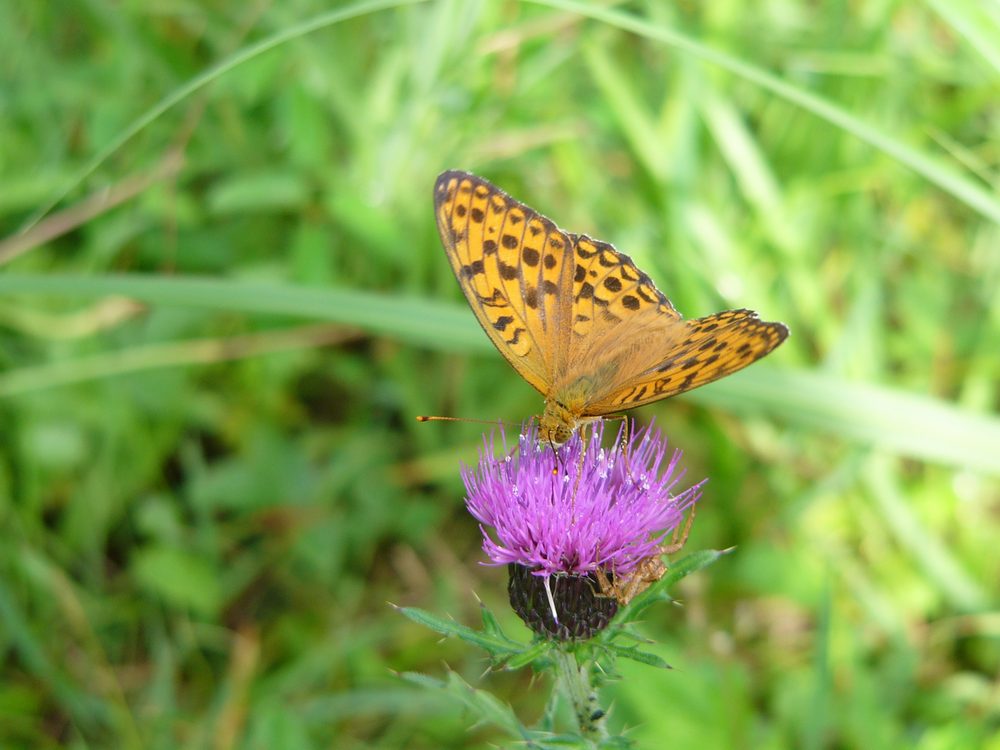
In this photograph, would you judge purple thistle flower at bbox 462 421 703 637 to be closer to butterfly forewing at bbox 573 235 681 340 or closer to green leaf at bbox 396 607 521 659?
green leaf at bbox 396 607 521 659

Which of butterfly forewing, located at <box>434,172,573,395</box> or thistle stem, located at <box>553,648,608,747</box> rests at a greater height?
butterfly forewing, located at <box>434,172,573,395</box>

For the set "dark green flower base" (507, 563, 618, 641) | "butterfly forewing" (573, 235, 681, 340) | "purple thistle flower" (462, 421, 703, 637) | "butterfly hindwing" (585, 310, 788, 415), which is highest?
"butterfly forewing" (573, 235, 681, 340)

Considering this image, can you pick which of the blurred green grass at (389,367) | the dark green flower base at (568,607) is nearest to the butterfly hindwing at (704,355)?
the dark green flower base at (568,607)

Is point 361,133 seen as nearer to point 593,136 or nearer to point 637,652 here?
point 593,136

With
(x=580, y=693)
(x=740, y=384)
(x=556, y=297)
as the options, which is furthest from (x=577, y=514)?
(x=740, y=384)

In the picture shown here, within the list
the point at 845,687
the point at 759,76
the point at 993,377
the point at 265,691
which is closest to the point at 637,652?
the point at 759,76

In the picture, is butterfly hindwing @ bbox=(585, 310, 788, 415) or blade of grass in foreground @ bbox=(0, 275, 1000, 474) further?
blade of grass in foreground @ bbox=(0, 275, 1000, 474)

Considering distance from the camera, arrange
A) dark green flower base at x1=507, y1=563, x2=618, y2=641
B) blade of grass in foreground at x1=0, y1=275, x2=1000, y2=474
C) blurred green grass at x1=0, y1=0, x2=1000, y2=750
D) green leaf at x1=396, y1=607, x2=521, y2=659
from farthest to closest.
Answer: blurred green grass at x1=0, y1=0, x2=1000, y2=750
blade of grass in foreground at x1=0, y1=275, x2=1000, y2=474
dark green flower base at x1=507, y1=563, x2=618, y2=641
green leaf at x1=396, y1=607, x2=521, y2=659

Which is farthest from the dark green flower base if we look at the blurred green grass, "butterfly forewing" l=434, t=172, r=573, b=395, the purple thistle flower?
the blurred green grass
